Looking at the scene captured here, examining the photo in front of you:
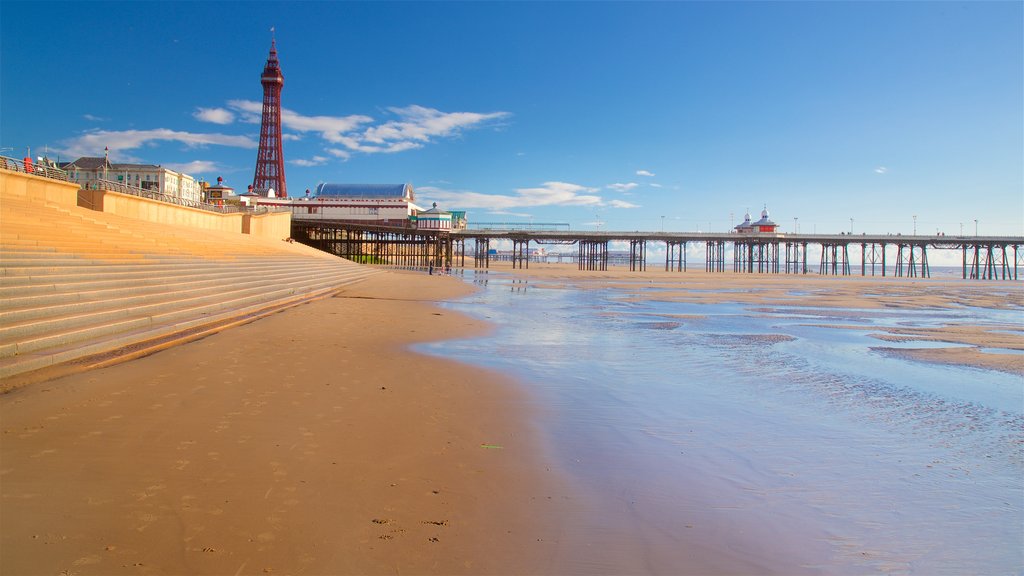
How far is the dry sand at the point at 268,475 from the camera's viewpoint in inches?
116

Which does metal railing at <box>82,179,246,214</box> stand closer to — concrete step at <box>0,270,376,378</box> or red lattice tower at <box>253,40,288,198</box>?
concrete step at <box>0,270,376,378</box>

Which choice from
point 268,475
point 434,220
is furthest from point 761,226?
point 268,475

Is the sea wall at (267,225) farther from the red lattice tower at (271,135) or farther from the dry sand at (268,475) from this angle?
the red lattice tower at (271,135)

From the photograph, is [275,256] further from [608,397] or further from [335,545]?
[335,545]

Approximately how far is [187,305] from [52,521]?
967 cm

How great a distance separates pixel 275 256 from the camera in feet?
78.4

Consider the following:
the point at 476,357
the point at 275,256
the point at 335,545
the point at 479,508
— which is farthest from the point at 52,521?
the point at 275,256

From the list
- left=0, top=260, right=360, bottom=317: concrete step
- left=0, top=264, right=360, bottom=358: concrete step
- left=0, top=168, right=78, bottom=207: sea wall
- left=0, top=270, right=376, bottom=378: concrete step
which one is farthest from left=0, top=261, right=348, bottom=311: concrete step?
left=0, top=168, right=78, bottom=207: sea wall

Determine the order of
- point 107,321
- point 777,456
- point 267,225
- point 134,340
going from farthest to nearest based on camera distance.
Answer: point 267,225 < point 107,321 < point 134,340 < point 777,456

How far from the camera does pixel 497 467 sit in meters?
4.49

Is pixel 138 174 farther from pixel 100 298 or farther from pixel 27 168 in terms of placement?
pixel 100 298

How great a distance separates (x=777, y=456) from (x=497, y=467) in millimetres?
2640

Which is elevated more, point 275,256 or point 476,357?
point 275,256

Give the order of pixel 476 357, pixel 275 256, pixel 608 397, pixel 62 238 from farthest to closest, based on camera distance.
Answer: pixel 275 256
pixel 62 238
pixel 476 357
pixel 608 397
